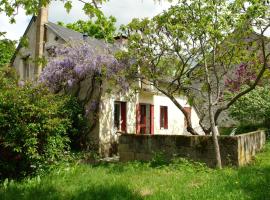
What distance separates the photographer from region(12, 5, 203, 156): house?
1597 centimetres

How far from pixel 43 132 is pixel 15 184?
192 centimetres

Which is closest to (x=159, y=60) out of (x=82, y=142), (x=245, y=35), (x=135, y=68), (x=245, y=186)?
(x=135, y=68)

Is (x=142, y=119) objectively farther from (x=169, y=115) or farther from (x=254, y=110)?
(x=254, y=110)

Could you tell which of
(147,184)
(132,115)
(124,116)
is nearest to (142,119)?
(132,115)

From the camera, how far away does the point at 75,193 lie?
7.79m

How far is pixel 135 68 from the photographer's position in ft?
47.2

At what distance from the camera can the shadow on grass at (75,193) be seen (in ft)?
24.3

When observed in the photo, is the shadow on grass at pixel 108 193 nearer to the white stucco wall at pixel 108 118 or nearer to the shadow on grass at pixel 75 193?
the shadow on grass at pixel 75 193

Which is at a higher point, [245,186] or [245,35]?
[245,35]

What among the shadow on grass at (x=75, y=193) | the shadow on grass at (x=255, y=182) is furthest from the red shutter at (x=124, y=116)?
the shadow on grass at (x=75, y=193)

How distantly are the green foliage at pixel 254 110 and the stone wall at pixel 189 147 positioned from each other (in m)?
6.14

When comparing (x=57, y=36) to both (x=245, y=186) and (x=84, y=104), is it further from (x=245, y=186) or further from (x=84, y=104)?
(x=245, y=186)

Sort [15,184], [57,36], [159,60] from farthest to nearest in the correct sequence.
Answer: [57,36] → [159,60] → [15,184]

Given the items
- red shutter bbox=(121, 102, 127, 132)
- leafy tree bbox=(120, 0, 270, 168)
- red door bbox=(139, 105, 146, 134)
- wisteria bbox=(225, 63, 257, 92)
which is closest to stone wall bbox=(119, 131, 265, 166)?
leafy tree bbox=(120, 0, 270, 168)
